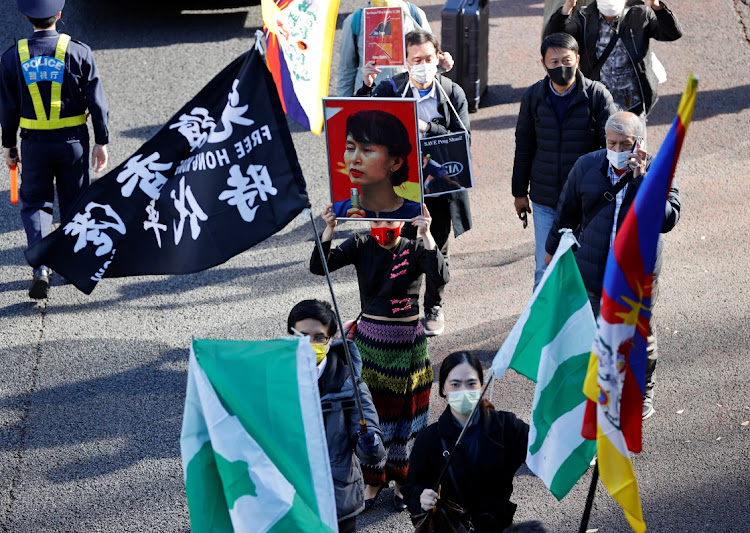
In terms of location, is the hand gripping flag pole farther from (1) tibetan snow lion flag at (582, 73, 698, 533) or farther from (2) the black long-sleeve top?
(2) the black long-sleeve top

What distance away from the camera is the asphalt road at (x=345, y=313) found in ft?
18.9

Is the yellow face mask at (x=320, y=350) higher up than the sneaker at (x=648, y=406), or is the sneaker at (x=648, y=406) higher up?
the yellow face mask at (x=320, y=350)

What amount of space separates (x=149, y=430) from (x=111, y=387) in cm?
61

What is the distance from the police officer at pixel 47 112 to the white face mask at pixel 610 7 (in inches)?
147

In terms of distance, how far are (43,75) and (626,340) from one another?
17.1ft

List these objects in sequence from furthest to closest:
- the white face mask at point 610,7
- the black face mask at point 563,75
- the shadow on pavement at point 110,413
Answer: the white face mask at point 610,7 → the black face mask at point 563,75 → the shadow on pavement at point 110,413

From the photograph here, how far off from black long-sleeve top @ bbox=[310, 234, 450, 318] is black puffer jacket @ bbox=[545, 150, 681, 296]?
→ 0.84 m

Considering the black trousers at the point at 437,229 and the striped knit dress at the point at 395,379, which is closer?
the striped knit dress at the point at 395,379

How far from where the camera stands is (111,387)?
681cm

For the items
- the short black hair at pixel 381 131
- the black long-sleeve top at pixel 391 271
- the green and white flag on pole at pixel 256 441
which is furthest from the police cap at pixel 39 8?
the green and white flag on pole at pixel 256 441

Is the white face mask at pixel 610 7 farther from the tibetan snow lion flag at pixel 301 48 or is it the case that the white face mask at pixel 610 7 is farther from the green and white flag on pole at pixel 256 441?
the green and white flag on pole at pixel 256 441

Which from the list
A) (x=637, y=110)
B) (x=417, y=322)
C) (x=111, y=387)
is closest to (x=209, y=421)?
(x=417, y=322)

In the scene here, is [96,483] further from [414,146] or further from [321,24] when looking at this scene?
[321,24]

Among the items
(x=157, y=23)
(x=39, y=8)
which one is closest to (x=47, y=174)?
(x=39, y=8)
